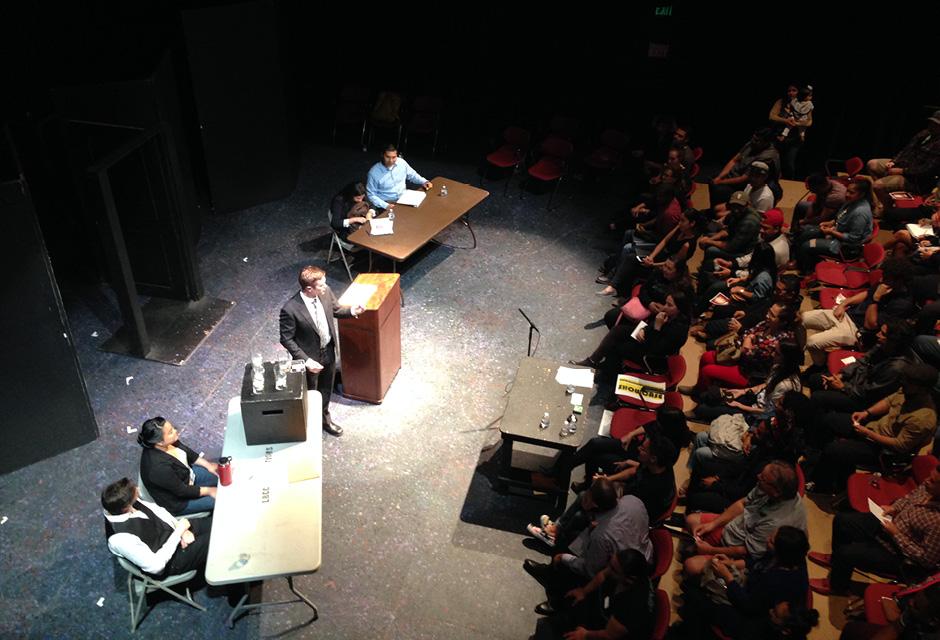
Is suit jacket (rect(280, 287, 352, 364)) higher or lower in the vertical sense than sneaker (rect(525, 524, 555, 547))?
higher

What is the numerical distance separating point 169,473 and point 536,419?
250 centimetres

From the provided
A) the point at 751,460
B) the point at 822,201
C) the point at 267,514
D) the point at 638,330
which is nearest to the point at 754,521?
the point at 751,460

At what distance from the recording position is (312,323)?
5480 mm

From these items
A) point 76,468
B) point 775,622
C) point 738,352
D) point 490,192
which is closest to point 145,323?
point 76,468

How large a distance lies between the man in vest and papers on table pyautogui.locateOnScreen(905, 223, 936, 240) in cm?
675

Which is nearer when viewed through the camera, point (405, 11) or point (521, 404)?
point (521, 404)

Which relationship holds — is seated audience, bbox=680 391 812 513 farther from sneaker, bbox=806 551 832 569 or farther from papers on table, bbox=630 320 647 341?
papers on table, bbox=630 320 647 341

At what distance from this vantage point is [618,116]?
10.5 meters

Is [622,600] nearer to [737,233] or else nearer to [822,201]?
[737,233]

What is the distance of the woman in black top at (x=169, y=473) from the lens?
4.55 m

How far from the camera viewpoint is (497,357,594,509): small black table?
5215 mm

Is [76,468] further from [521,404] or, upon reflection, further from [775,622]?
[775,622]

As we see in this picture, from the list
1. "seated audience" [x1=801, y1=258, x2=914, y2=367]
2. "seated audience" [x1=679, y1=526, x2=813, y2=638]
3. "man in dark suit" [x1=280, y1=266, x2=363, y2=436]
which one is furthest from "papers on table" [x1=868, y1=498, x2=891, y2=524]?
"man in dark suit" [x1=280, y1=266, x2=363, y2=436]

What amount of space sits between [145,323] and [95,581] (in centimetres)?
283
